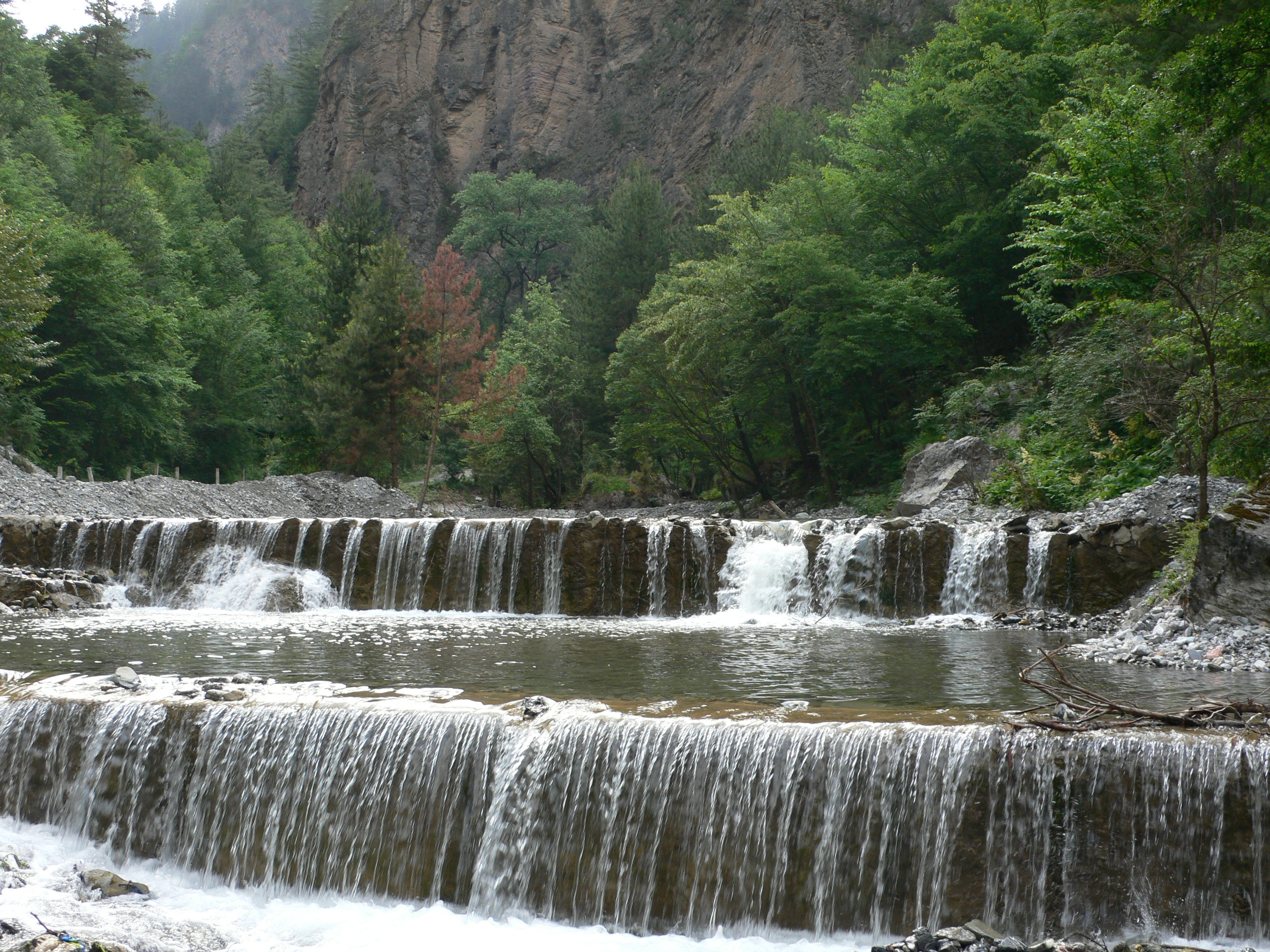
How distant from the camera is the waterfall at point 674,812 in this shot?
5.04 m

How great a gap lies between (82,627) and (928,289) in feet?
63.4

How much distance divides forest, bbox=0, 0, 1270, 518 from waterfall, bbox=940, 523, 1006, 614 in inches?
95.4

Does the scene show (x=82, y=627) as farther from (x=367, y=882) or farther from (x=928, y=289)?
(x=928, y=289)

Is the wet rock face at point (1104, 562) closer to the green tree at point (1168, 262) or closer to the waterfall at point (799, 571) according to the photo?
the green tree at point (1168, 262)

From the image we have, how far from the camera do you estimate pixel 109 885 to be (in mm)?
6035

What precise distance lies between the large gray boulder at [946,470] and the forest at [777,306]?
615 mm

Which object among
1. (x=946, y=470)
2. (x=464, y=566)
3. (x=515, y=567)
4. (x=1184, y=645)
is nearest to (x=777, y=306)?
(x=946, y=470)

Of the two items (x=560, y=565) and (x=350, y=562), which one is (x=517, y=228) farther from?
(x=560, y=565)

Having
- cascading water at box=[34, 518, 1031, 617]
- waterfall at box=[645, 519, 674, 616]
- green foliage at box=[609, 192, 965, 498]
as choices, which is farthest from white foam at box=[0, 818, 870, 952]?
green foliage at box=[609, 192, 965, 498]

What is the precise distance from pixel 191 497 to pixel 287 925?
2066 cm

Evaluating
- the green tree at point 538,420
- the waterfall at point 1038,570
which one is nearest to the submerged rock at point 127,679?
the waterfall at point 1038,570

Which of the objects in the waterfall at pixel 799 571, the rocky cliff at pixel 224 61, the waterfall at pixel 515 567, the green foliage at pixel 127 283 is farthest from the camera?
the rocky cliff at pixel 224 61

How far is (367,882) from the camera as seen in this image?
6.11m

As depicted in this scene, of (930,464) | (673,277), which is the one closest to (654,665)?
(930,464)
